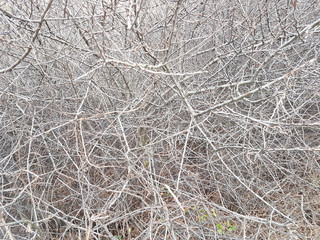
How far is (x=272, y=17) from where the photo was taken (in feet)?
11.0

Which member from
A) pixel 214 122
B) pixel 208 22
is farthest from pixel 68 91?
pixel 208 22

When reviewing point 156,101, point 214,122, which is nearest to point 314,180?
point 214,122

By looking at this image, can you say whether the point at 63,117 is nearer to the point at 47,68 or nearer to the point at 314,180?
the point at 47,68

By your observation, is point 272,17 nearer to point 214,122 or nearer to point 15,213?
point 214,122

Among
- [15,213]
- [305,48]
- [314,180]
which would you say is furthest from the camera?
[305,48]

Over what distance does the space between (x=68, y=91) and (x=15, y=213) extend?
4.58 ft

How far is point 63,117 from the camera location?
2.80m

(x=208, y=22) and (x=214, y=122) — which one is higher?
(x=208, y=22)

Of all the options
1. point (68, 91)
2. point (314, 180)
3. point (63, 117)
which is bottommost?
point (314, 180)

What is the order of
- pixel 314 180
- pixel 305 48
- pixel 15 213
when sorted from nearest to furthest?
pixel 15 213
pixel 314 180
pixel 305 48

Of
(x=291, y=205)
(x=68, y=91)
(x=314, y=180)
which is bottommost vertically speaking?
(x=291, y=205)

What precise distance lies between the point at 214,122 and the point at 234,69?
2.70ft

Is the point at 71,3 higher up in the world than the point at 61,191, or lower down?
higher up

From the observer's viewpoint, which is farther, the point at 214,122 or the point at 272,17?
the point at 272,17
